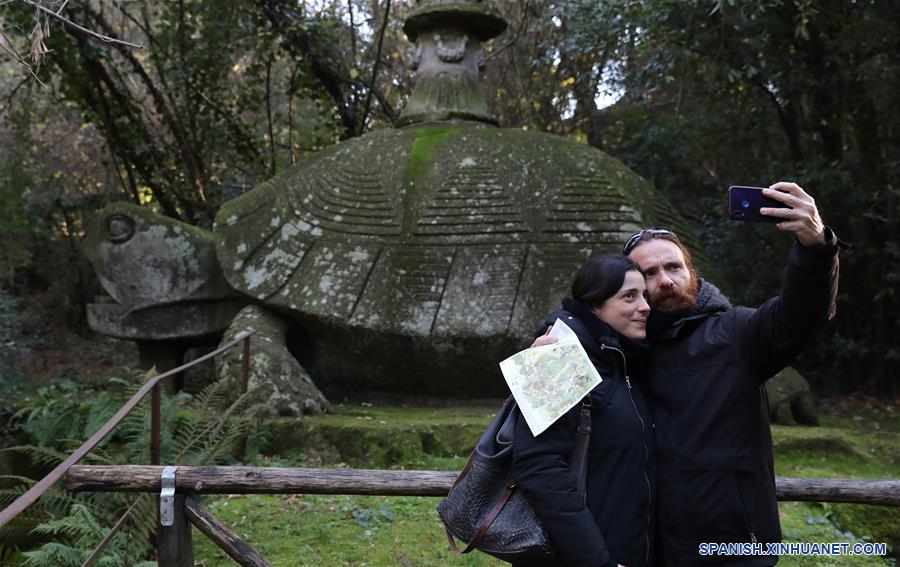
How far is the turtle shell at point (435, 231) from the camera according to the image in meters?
5.27

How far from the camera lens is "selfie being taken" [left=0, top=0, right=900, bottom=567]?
1857 mm

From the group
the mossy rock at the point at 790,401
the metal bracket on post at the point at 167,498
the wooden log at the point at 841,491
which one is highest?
the metal bracket on post at the point at 167,498

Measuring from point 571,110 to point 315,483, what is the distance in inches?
396

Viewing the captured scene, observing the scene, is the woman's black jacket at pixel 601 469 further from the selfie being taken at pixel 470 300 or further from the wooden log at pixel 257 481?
the wooden log at pixel 257 481

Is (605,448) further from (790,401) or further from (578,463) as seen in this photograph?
(790,401)

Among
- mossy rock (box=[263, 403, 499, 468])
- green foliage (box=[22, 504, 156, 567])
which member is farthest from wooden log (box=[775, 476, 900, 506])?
green foliage (box=[22, 504, 156, 567])

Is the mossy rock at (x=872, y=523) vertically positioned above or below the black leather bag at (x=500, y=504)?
below

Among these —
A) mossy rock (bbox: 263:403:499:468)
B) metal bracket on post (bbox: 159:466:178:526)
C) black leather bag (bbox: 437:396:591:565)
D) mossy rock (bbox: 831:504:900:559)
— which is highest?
black leather bag (bbox: 437:396:591:565)


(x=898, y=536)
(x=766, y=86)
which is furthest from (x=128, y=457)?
(x=766, y=86)

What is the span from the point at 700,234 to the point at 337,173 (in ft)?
16.1

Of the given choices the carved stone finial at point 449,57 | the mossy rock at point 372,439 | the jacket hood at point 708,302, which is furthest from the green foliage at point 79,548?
the carved stone finial at point 449,57

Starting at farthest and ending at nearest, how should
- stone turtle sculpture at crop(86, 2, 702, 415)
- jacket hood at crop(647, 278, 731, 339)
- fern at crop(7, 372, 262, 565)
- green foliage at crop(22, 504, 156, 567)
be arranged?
stone turtle sculpture at crop(86, 2, 702, 415)
fern at crop(7, 372, 262, 565)
green foliage at crop(22, 504, 156, 567)
jacket hood at crop(647, 278, 731, 339)

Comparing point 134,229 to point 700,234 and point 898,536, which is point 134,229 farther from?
point 700,234

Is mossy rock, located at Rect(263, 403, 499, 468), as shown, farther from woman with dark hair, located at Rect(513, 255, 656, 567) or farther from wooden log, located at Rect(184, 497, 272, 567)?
woman with dark hair, located at Rect(513, 255, 656, 567)
